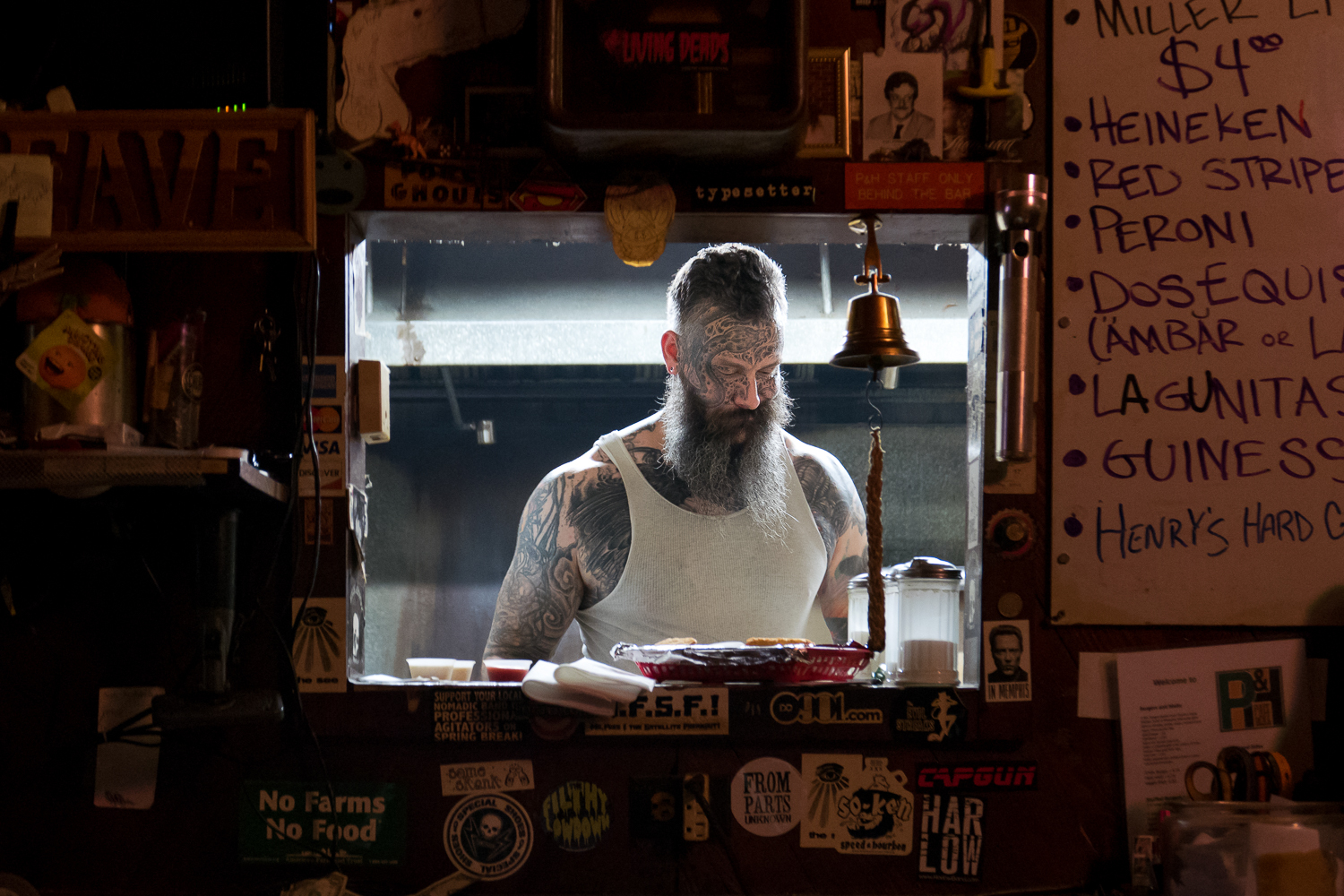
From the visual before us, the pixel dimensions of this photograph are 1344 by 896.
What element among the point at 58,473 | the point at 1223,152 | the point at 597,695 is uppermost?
the point at 1223,152

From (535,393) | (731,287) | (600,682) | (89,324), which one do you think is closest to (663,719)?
(600,682)

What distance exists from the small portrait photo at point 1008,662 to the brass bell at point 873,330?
445 millimetres

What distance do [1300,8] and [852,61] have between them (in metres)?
0.71

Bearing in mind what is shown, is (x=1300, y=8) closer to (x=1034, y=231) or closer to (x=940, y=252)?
(x=1034, y=231)

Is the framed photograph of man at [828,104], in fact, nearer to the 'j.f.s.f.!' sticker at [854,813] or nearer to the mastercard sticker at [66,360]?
the 'j.f.s.f.!' sticker at [854,813]

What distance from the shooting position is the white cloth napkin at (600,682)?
1.38 meters

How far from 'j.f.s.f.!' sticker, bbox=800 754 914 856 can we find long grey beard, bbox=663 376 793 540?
37.3 inches

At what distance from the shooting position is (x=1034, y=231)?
1463mm

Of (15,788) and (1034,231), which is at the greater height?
(1034,231)

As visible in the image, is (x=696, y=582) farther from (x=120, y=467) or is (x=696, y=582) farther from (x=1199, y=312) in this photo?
(x=120, y=467)

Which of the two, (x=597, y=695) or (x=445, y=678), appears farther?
(x=445, y=678)

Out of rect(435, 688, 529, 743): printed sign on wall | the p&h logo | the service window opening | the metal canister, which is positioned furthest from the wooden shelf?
the service window opening

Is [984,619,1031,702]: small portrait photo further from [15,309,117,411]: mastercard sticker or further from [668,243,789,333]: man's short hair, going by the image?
[15,309,117,411]: mastercard sticker

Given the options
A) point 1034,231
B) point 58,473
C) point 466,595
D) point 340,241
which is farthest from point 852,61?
point 466,595
